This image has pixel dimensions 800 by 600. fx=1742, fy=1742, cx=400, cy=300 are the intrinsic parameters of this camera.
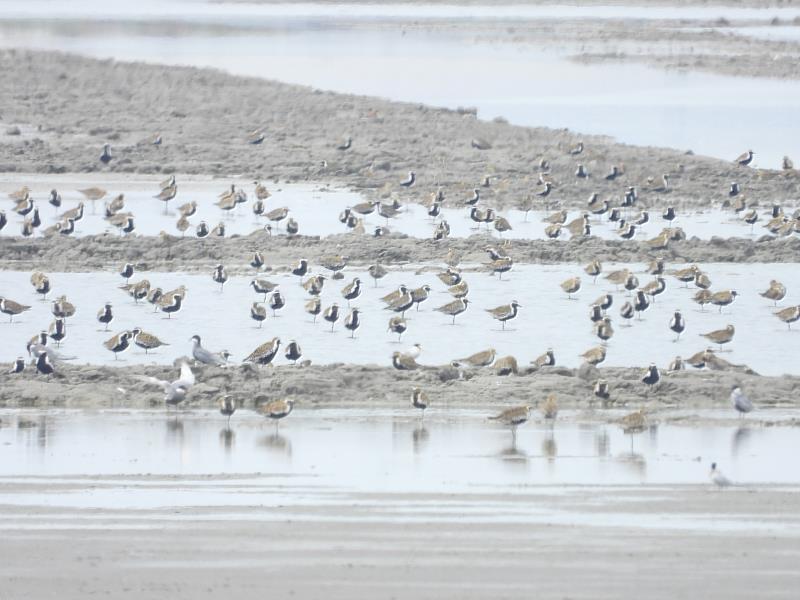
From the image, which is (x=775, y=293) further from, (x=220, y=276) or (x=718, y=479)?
(x=718, y=479)

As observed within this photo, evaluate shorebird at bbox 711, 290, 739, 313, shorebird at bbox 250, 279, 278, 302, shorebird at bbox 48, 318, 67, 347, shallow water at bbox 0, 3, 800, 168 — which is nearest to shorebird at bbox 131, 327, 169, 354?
shorebird at bbox 48, 318, 67, 347

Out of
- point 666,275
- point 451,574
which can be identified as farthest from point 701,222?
point 451,574

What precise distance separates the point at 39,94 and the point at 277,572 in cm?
3500

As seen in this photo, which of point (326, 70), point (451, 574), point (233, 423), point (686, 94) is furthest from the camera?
point (326, 70)

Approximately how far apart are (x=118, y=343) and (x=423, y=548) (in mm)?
7634

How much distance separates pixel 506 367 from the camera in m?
16.9

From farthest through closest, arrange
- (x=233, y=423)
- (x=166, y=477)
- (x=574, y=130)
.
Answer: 1. (x=574, y=130)
2. (x=233, y=423)
3. (x=166, y=477)

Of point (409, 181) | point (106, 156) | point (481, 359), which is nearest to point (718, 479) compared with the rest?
point (481, 359)

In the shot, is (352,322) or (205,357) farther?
(352,322)

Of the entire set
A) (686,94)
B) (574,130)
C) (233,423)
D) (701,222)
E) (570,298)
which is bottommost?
(233,423)

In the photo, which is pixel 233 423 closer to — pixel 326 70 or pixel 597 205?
pixel 597 205

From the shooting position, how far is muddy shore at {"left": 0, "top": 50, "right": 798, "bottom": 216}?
1224 inches

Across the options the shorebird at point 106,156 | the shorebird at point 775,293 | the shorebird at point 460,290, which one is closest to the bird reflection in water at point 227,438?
the shorebird at point 460,290

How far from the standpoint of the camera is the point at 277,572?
35.1 feet
